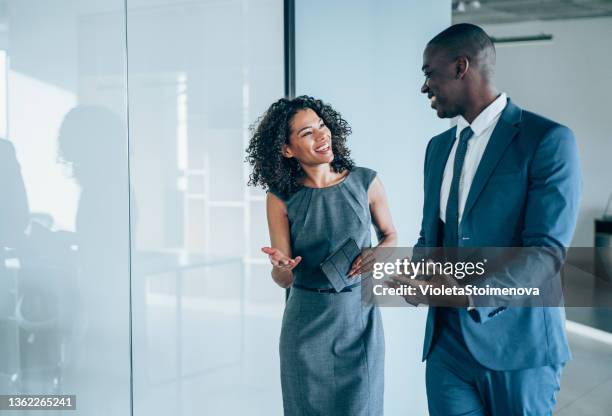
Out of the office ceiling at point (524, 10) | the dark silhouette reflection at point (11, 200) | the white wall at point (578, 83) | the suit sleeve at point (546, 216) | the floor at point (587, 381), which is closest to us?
the suit sleeve at point (546, 216)

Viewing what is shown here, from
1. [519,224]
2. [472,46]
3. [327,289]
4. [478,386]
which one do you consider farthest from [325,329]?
[472,46]

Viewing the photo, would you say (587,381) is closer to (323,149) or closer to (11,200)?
(323,149)

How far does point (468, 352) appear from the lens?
174 centimetres

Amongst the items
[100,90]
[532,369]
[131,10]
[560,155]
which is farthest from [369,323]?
[131,10]

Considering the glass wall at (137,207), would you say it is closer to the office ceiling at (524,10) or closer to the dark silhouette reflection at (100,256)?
the dark silhouette reflection at (100,256)

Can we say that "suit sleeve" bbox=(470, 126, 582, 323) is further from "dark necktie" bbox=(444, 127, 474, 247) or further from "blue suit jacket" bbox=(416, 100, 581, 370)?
"dark necktie" bbox=(444, 127, 474, 247)

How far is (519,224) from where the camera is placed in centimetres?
165

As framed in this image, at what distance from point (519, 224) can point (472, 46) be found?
507 millimetres

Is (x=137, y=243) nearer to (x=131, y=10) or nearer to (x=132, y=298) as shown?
(x=132, y=298)

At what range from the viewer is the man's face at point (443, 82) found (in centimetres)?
178

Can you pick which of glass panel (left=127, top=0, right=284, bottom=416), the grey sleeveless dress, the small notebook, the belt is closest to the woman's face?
the grey sleeveless dress

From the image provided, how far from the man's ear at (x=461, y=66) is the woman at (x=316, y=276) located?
520 mm

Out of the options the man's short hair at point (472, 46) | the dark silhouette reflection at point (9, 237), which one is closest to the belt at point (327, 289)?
the man's short hair at point (472, 46)

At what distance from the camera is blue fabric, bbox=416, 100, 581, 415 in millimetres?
1570
